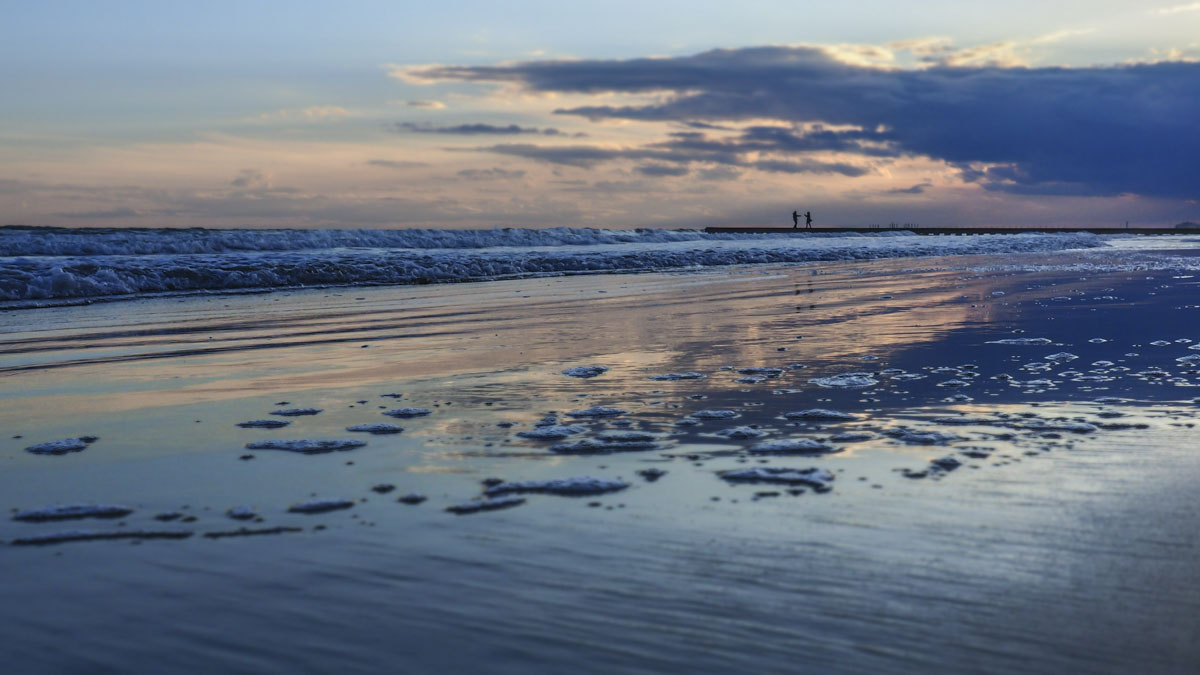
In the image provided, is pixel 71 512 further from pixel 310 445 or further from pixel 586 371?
pixel 586 371

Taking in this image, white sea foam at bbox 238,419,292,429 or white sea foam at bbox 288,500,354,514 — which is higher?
white sea foam at bbox 238,419,292,429

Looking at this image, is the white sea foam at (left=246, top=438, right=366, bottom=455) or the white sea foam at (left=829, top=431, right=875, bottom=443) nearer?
the white sea foam at (left=829, top=431, right=875, bottom=443)

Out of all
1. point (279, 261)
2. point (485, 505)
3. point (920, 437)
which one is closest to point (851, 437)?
point (920, 437)

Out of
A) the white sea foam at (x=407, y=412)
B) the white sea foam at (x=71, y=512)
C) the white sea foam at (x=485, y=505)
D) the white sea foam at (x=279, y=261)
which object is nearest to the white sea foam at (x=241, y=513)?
the white sea foam at (x=71, y=512)

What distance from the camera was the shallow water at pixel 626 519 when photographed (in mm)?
2324

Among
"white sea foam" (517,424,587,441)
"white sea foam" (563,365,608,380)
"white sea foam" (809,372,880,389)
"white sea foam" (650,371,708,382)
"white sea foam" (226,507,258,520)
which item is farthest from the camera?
"white sea foam" (563,365,608,380)

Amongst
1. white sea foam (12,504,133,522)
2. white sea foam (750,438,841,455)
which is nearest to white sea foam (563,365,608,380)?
white sea foam (750,438,841,455)

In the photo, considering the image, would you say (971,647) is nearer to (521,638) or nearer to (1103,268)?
(521,638)

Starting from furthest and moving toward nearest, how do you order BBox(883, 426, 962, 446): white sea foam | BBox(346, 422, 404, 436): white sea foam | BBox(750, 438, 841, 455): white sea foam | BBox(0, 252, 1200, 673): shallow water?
BBox(346, 422, 404, 436): white sea foam, BBox(883, 426, 962, 446): white sea foam, BBox(750, 438, 841, 455): white sea foam, BBox(0, 252, 1200, 673): shallow water

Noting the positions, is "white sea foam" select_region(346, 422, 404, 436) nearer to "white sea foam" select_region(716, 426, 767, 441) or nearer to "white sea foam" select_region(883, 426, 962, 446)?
"white sea foam" select_region(716, 426, 767, 441)

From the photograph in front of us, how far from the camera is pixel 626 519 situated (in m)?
3.29

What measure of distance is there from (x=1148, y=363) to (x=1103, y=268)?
15.4 m

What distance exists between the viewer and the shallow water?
232cm

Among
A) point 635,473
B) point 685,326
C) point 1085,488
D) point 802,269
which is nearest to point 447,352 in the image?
point 685,326
